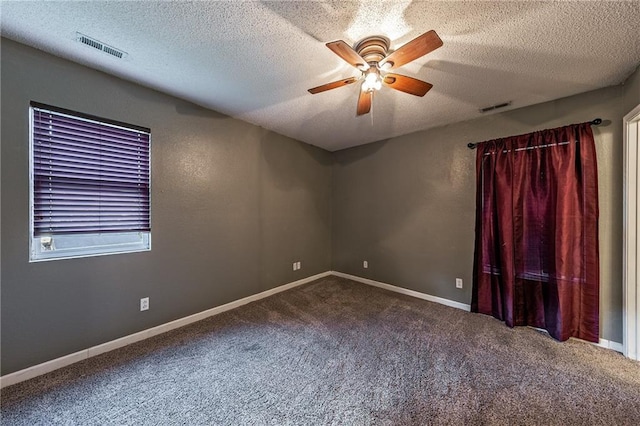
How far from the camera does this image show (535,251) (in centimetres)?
251

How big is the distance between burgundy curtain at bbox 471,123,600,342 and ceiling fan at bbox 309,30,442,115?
1649 millimetres

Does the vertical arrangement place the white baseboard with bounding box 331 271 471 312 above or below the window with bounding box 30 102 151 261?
below

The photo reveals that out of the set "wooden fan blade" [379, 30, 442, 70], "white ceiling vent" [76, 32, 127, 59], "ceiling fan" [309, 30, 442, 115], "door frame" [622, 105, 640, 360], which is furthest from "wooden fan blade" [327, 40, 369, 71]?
"door frame" [622, 105, 640, 360]

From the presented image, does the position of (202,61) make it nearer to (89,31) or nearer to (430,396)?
(89,31)

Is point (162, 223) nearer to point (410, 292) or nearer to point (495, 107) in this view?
point (410, 292)

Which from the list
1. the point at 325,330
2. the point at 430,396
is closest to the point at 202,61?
the point at 325,330

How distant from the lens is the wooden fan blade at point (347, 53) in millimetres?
1339

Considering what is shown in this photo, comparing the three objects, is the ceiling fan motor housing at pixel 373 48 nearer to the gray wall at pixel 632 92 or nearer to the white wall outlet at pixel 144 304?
the gray wall at pixel 632 92

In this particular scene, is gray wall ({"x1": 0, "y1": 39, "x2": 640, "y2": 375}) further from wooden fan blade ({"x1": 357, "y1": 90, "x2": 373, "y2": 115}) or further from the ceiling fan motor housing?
the ceiling fan motor housing

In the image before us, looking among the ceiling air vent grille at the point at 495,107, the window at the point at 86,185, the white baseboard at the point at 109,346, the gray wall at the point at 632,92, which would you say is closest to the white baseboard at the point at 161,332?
the white baseboard at the point at 109,346

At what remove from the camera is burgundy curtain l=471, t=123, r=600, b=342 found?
7.36 ft

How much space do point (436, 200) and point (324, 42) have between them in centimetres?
246

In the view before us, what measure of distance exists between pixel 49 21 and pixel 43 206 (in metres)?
1.27

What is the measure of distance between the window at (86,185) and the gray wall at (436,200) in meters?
2.98
